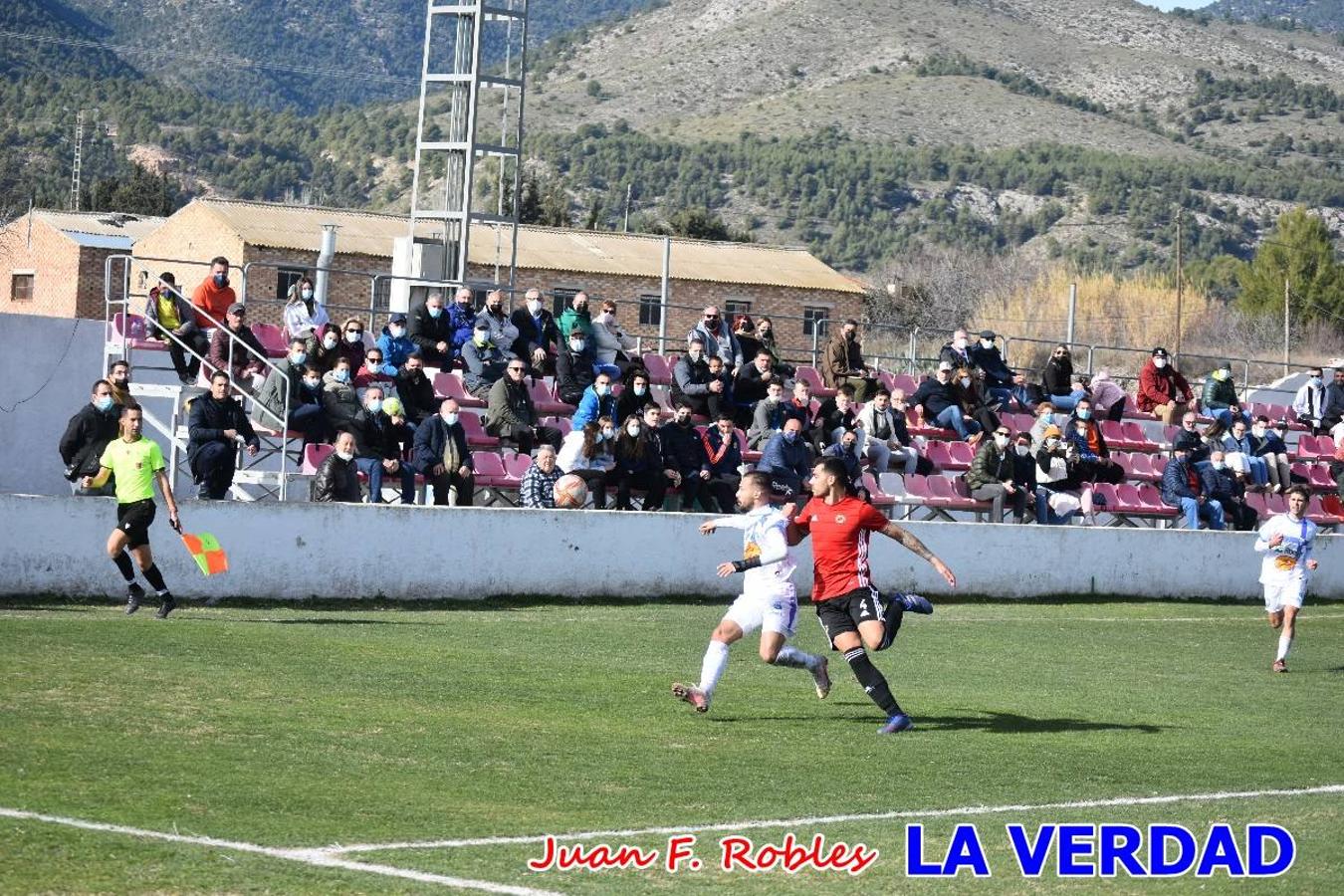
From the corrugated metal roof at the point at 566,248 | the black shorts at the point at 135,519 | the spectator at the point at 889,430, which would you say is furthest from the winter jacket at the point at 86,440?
the corrugated metal roof at the point at 566,248

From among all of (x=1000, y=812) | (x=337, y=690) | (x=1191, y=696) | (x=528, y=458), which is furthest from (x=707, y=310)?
(x=1000, y=812)

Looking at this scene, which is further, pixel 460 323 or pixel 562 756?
pixel 460 323

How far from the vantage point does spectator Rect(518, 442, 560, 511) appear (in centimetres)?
2306

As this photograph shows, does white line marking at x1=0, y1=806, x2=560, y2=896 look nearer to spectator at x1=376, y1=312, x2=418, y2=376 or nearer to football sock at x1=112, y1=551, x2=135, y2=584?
football sock at x1=112, y1=551, x2=135, y2=584

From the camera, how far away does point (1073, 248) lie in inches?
4941

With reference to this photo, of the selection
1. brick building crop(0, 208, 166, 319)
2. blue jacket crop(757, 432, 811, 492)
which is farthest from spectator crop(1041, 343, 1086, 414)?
brick building crop(0, 208, 166, 319)

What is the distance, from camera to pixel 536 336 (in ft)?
89.7

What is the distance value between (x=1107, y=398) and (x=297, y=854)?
27.2m

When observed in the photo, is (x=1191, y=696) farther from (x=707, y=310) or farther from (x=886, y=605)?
(x=707, y=310)

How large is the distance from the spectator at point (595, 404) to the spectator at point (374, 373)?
2.36 meters

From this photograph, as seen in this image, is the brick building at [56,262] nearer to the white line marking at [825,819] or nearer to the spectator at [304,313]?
the spectator at [304,313]

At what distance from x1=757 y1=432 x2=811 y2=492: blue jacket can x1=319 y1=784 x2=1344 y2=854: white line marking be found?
13.7m

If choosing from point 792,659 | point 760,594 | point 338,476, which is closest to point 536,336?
point 338,476

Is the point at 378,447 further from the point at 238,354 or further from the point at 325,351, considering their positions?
the point at 238,354
